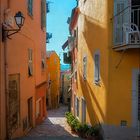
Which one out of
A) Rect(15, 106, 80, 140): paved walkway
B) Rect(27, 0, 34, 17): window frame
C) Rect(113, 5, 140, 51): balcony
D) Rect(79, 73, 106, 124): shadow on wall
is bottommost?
Rect(15, 106, 80, 140): paved walkway

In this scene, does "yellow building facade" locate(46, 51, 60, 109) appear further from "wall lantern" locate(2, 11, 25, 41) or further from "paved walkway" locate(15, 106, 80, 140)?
"wall lantern" locate(2, 11, 25, 41)

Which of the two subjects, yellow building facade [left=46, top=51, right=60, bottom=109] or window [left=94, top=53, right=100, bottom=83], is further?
yellow building facade [left=46, top=51, right=60, bottom=109]

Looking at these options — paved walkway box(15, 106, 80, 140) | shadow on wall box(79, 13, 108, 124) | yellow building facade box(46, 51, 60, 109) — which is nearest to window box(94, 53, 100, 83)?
shadow on wall box(79, 13, 108, 124)

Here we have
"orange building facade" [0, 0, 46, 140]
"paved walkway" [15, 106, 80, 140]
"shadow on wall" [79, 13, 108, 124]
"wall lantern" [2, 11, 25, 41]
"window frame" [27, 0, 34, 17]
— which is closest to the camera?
"wall lantern" [2, 11, 25, 41]

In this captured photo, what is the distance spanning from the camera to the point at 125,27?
11.7 metres

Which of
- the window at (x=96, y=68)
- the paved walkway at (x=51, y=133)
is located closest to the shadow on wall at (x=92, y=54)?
the window at (x=96, y=68)

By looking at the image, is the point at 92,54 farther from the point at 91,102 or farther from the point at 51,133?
the point at 51,133

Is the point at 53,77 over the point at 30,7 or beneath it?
beneath

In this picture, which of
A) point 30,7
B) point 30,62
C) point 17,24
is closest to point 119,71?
point 17,24

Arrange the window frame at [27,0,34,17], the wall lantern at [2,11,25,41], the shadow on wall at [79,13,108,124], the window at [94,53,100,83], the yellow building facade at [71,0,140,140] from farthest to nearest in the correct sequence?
1. the window frame at [27,0,34,17]
2. the window at [94,53,100,83]
3. the shadow on wall at [79,13,108,124]
4. the yellow building facade at [71,0,140,140]
5. the wall lantern at [2,11,25,41]

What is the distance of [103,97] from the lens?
12789mm

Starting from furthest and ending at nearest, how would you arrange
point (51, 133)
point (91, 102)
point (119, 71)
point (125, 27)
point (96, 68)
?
point (51, 133)
point (91, 102)
point (96, 68)
point (119, 71)
point (125, 27)

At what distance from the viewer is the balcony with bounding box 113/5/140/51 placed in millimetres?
11406

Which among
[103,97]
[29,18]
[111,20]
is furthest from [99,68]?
[29,18]
